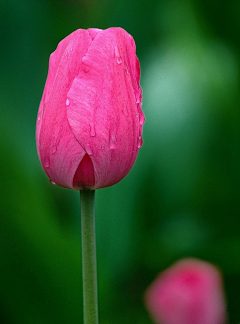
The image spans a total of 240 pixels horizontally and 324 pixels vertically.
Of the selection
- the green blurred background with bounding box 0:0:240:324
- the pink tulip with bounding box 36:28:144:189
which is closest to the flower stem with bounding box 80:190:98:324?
the pink tulip with bounding box 36:28:144:189

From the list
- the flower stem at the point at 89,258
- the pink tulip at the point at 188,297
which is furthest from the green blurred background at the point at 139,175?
the flower stem at the point at 89,258

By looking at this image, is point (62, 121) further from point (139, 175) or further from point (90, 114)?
point (139, 175)

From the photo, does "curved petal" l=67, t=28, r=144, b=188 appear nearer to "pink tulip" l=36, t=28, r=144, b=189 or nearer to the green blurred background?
"pink tulip" l=36, t=28, r=144, b=189

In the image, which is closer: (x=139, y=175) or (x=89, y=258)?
(x=89, y=258)

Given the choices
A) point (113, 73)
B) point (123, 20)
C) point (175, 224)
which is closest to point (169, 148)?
point (175, 224)

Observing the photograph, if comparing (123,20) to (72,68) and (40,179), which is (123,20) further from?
(72,68)

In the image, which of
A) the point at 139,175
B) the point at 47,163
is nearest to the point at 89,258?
the point at 47,163
